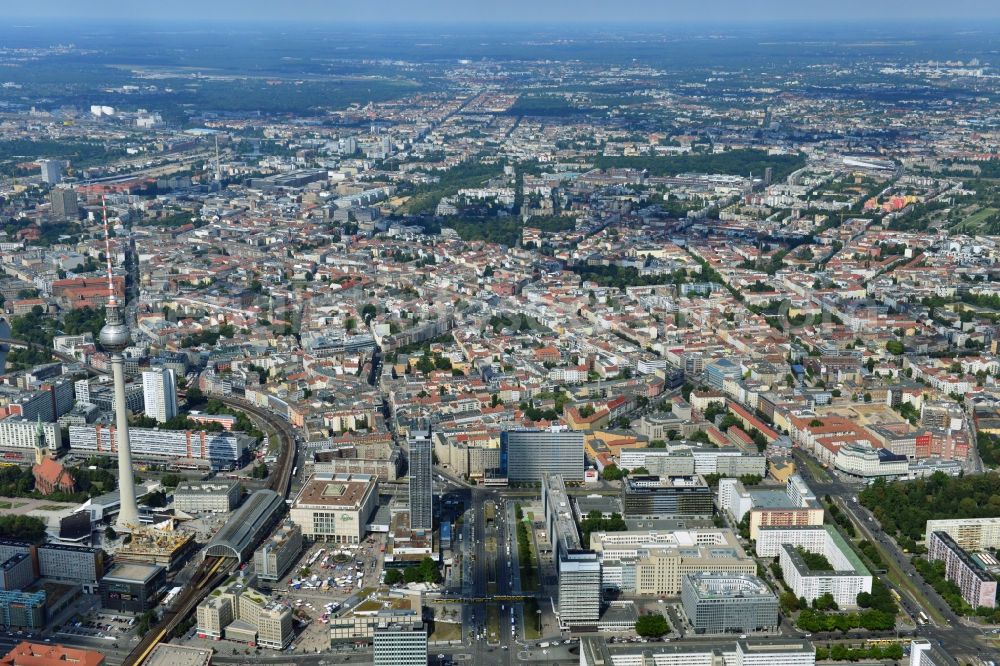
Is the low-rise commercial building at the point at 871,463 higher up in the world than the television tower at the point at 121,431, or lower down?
lower down

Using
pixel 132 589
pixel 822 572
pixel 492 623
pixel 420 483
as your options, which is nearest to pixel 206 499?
pixel 132 589

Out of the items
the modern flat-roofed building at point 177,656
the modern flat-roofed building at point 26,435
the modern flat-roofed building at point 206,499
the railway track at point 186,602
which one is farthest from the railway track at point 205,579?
the modern flat-roofed building at point 26,435

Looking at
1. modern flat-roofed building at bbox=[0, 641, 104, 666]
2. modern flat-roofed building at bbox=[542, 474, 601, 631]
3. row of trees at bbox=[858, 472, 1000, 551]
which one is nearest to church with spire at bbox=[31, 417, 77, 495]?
modern flat-roofed building at bbox=[0, 641, 104, 666]

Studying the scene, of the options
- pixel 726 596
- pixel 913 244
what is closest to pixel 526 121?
pixel 913 244

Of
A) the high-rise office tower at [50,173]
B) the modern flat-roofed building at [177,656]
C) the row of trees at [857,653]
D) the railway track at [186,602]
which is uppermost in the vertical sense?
the high-rise office tower at [50,173]

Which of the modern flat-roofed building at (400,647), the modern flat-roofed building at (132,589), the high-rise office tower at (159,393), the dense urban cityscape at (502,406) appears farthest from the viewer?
the high-rise office tower at (159,393)

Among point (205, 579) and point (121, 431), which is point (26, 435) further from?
point (205, 579)

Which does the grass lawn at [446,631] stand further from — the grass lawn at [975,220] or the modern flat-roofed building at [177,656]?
the grass lawn at [975,220]
